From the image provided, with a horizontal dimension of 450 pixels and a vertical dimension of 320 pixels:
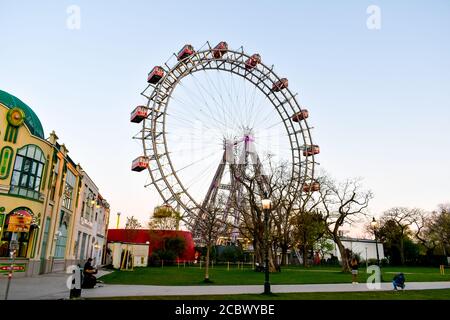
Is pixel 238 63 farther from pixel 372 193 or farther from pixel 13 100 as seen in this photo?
pixel 13 100

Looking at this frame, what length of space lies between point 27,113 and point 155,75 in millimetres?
16028

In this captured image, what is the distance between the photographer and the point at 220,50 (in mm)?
42906

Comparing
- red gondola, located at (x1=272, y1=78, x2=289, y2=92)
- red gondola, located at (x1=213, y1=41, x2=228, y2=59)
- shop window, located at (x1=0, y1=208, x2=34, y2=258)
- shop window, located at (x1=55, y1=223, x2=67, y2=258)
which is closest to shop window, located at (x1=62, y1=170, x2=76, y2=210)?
shop window, located at (x1=55, y1=223, x2=67, y2=258)

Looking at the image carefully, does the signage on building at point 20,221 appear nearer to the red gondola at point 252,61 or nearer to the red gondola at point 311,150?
the red gondola at point 252,61

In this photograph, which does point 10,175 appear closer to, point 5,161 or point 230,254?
point 5,161

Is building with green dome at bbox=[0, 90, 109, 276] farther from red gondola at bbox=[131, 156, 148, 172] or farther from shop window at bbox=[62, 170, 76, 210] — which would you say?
red gondola at bbox=[131, 156, 148, 172]

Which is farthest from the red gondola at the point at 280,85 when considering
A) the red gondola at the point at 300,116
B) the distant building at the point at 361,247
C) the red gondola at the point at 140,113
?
the distant building at the point at 361,247

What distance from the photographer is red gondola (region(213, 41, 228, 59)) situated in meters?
42.9

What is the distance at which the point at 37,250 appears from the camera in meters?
24.8

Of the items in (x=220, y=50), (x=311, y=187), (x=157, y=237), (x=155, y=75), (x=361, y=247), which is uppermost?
(x=220, y=50)

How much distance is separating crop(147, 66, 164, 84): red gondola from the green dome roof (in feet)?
48.9

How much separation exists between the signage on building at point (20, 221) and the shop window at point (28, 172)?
1305mm

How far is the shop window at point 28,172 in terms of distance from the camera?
75.0ft

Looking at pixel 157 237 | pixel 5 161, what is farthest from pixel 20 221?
pixel 157 237
